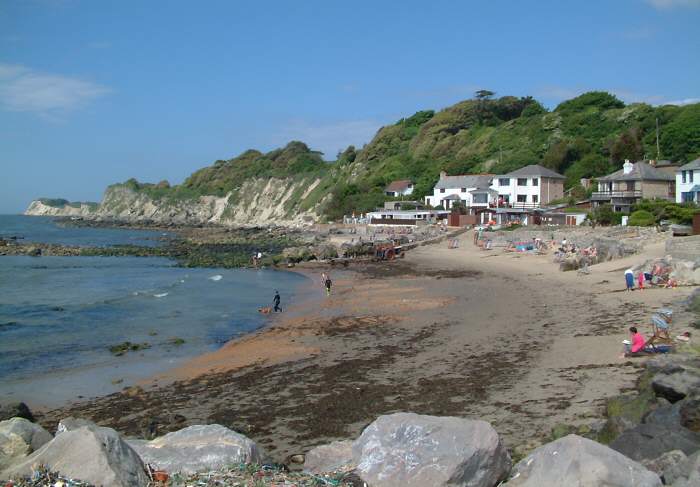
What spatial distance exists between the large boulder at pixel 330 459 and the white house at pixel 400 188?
74.2 meters

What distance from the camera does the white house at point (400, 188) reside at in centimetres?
8250

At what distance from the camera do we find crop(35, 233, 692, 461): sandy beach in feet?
38.2

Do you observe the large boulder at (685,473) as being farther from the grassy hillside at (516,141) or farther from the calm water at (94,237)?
the calm water at (94,237)

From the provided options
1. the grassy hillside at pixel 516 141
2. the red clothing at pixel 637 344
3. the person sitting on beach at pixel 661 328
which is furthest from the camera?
the grassy hillside at pixel 516 141

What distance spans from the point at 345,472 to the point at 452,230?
164ft

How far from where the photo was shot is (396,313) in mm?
23562

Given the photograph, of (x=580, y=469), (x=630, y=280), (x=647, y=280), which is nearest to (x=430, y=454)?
(x=580, y=469)

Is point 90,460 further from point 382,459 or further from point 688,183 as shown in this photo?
point 688,183

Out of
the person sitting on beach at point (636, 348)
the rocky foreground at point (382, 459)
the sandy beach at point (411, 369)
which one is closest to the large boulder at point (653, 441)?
the rocky foreground at point (382, 459)

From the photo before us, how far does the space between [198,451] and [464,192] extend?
6519cm

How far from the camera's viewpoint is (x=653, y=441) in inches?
300

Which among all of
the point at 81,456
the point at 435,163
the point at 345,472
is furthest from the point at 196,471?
the point at 435,163

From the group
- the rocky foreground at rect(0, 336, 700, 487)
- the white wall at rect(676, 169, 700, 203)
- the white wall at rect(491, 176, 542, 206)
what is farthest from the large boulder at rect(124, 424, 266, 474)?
the white wall at rect(491, 176, 542, 206)

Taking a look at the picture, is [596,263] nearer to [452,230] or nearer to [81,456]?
[452,230]
